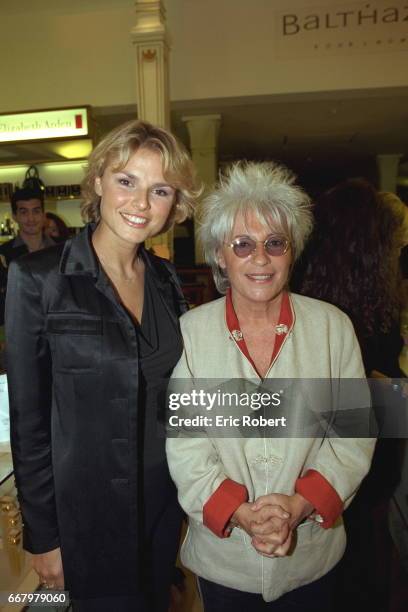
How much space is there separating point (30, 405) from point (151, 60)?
3.75 m

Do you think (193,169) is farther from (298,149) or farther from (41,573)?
(298,149)

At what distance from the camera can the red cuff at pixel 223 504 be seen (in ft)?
3.47

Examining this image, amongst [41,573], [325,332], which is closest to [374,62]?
[325,332]

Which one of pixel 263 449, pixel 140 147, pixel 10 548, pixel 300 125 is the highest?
pixel 300 125

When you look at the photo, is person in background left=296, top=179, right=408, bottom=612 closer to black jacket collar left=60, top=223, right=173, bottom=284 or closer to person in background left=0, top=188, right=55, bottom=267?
black jacket collar left=60, top=223, right=173, bottom=284

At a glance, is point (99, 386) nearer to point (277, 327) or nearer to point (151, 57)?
point (277, 327)

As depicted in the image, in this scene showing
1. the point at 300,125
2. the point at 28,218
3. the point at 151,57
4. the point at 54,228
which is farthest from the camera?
the point at 300,125

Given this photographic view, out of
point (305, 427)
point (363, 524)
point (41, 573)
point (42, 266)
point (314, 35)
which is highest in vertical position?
point (314, 35)

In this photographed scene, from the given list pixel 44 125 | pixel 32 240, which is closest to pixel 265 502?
pixel 32 240

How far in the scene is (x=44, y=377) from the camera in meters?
1.12

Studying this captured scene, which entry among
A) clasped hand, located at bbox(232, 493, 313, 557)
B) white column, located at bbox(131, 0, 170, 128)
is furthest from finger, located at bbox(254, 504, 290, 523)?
white column, located at bbox(131, 0, 170, 128)

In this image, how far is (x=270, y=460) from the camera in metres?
1.09

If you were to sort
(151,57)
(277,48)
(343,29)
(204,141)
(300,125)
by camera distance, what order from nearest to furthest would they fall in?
(151,57), (343,29), (277,48), (204,141), (300,125)

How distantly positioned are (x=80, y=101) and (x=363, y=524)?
4.94 m
